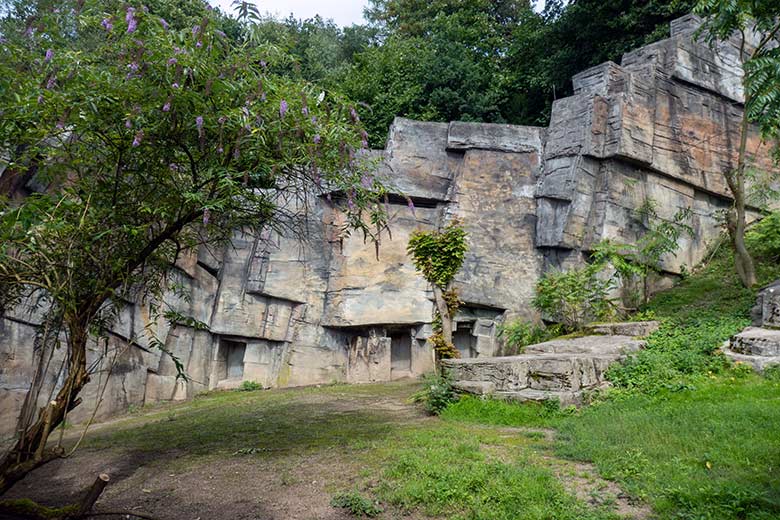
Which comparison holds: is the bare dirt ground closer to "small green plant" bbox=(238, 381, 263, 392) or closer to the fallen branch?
the fallen branch

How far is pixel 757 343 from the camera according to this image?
807 centimetres

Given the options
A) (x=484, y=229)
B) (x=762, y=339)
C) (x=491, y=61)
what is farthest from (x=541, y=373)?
(x=491, y=61)

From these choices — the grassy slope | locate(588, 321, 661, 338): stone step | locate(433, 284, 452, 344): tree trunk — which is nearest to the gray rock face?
the grassy slope

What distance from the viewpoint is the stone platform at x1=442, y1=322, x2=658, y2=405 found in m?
7.99

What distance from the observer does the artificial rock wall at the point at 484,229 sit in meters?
14.8

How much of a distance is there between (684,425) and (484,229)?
1019 centimetres

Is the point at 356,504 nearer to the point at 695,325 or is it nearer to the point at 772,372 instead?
the point at 772,372

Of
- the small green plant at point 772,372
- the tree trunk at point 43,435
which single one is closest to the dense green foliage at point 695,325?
the small green plant at point 772,372

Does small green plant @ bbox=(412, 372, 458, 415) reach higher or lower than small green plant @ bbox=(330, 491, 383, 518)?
higher

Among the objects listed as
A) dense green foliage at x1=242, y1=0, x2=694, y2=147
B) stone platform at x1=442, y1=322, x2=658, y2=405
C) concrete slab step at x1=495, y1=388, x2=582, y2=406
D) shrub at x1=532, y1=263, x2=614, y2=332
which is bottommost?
concrete slab step at x1=495, y1=388, x2=582, y2=406

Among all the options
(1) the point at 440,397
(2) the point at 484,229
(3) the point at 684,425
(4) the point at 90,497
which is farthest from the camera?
(2) the point at 484,229

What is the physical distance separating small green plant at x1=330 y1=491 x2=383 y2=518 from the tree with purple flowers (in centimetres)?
251

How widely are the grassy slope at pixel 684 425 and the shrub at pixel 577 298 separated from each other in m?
2.19

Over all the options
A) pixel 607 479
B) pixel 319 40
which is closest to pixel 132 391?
pixel 607 479
